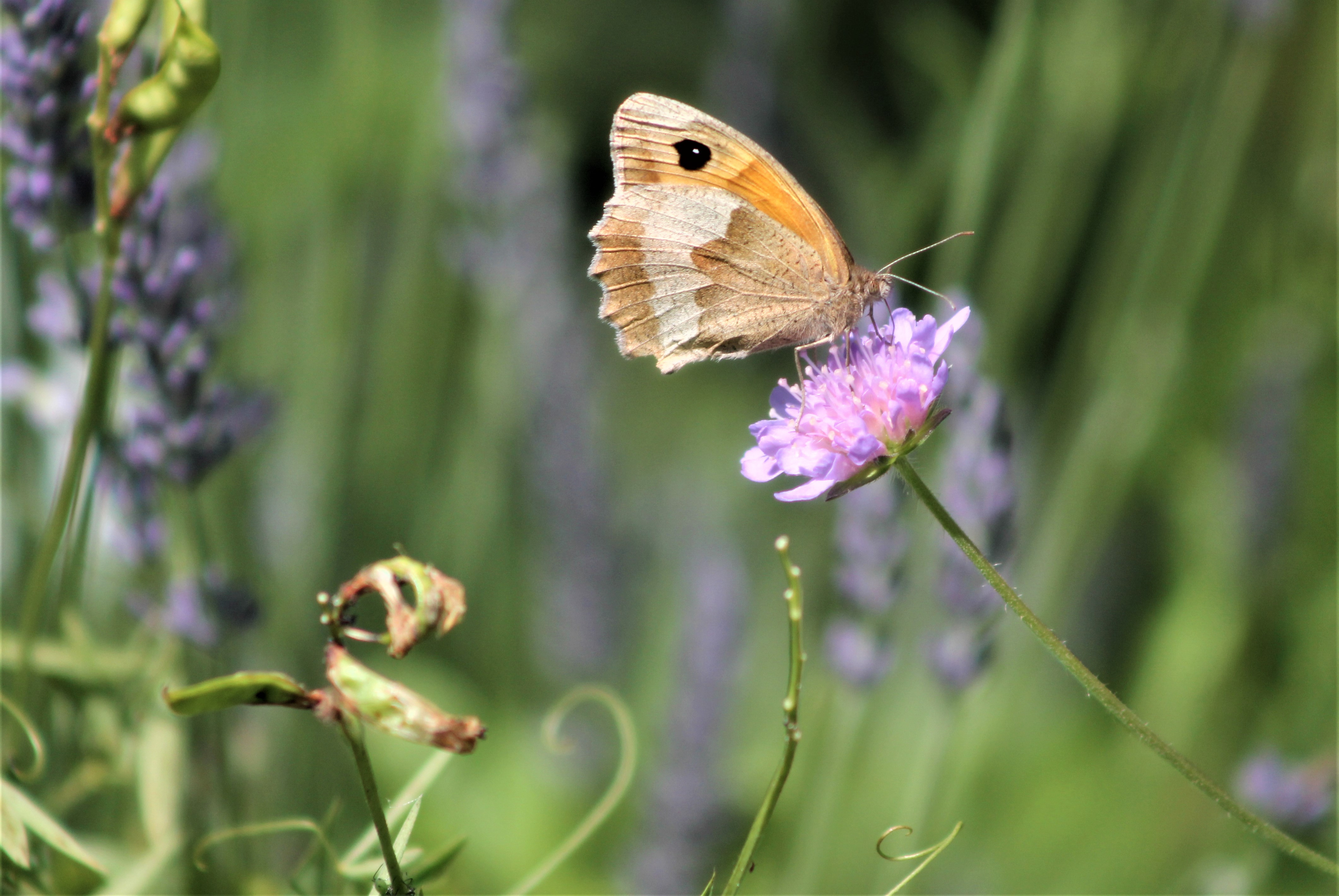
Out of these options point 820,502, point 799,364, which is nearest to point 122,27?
point 799,364

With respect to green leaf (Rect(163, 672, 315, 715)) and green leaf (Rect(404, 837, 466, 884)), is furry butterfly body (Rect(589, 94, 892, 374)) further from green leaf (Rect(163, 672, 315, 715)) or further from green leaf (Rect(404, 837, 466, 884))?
green leaf (Rect(163, 672, 315, 715))

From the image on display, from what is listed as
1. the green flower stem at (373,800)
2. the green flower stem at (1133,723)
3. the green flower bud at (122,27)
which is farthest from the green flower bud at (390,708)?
the green flower bud at (122,27)

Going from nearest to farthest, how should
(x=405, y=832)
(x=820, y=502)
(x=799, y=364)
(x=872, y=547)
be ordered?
1. (x=405, y=832)
2. (x=799, y=364)
3. (x=872, y=547)
4. (x=820, y=502)

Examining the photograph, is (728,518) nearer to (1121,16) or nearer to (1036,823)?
(1036,823)

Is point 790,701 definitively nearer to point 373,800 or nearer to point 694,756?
point 373,800

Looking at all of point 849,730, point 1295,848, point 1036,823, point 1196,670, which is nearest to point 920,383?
point 1295,848

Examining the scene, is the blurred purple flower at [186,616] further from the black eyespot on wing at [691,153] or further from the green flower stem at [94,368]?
the black eyespot on wing at [691,153]

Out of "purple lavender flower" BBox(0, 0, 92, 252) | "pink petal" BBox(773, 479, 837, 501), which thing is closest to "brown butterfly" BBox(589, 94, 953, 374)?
"pink petal" BBox(773, 479, 837, 501)
